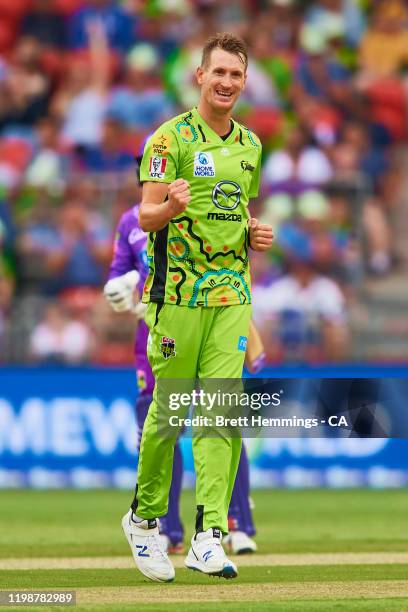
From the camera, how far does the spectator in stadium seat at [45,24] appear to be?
66.0ft

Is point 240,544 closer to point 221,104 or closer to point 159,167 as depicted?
point 159,167

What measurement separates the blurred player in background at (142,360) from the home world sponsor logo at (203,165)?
2.02 meters

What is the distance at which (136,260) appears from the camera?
29.9 feet

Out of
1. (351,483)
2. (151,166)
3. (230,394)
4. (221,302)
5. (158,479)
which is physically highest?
(151,166)

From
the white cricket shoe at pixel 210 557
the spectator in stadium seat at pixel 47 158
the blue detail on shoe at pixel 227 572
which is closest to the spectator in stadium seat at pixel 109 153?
the spectator in stadium seat at pixel 47 158

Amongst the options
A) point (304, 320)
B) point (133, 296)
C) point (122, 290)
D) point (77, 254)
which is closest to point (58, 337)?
point (77, 254)

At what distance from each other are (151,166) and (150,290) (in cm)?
61

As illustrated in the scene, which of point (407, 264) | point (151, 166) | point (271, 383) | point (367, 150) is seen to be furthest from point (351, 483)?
point (151, 166)

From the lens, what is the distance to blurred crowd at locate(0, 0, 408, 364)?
49.7 ft

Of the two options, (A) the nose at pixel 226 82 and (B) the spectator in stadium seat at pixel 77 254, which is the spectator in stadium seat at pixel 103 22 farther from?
(A) the nose at pixel 226 82

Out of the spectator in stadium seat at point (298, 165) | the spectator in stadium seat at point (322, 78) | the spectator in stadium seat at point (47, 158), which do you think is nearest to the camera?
the spectator in stadium seat at point (298, 165)

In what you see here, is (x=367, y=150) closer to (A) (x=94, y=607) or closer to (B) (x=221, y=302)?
(B) (x=221, y=302)

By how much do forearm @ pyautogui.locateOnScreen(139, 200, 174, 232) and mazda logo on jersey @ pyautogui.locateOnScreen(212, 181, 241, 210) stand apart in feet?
0.90

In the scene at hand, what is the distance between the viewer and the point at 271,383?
7.55 metres
